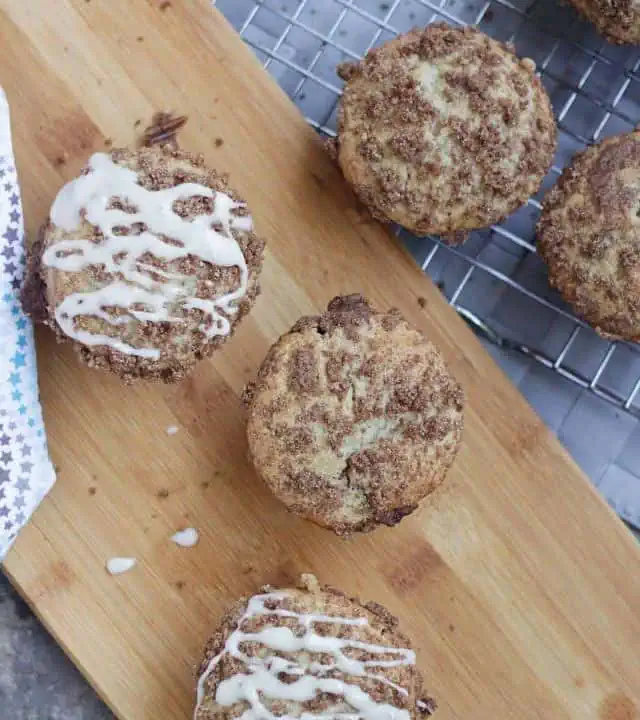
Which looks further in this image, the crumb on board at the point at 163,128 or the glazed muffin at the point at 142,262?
the crumb on board at the point at 163,128

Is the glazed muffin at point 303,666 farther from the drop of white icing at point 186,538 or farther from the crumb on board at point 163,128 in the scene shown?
the crumb on board at point 163,128

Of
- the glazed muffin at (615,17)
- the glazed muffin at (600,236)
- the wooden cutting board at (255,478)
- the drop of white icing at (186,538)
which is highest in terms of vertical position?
the glazed muffin at (615,17)

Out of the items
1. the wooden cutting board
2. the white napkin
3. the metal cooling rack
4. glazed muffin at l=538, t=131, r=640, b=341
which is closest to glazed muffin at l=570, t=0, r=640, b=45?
the metal cooling rack

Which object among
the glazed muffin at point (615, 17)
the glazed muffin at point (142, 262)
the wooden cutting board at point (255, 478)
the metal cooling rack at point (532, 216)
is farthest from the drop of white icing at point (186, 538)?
the glazed muffin at point (615, 17)

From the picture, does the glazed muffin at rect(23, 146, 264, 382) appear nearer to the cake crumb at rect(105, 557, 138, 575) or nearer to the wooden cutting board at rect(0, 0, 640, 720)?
the wooden cutting board at rect(0, 0, 640, 720)

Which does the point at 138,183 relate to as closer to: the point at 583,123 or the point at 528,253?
the point at 528,253

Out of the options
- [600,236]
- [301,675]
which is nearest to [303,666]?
[301,675]

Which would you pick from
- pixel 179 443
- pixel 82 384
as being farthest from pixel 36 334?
pixel 179 443
